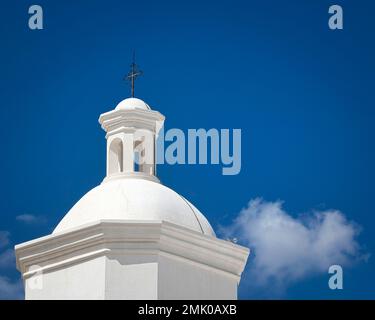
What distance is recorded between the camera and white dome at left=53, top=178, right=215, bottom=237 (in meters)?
50.2

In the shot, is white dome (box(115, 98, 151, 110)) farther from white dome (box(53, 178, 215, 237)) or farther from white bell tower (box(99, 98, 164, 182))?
white dome (box(53, 178, 215, 237))

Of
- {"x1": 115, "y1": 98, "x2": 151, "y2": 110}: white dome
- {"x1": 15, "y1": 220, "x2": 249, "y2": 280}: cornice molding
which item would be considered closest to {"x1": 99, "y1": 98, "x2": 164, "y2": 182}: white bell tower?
{"x1": 115, "y1": 98, "x2": 151, "y2": 110}: white dome

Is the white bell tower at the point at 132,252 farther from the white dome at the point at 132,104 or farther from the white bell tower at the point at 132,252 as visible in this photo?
the white dome at the point at 132,104

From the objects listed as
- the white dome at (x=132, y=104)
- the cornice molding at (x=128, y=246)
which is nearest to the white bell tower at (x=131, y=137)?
the white dome at (x=132, y=104)

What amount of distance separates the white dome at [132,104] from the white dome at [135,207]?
1.85 metres

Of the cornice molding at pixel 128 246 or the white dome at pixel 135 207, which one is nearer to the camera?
the cornice molding at pixel 128 246


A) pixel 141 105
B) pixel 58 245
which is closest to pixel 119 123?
pixel 141 105

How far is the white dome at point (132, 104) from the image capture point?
52375mm

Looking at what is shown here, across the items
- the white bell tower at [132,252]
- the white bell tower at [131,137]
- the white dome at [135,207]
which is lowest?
the white bell tower at [132,252]

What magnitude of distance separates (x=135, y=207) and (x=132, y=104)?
10.5ft

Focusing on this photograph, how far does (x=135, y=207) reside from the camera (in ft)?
165

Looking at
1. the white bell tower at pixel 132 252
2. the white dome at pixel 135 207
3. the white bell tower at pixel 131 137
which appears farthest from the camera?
the white bell tower at pixel 131 137

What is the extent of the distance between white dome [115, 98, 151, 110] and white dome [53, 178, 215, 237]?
6.08 ft
